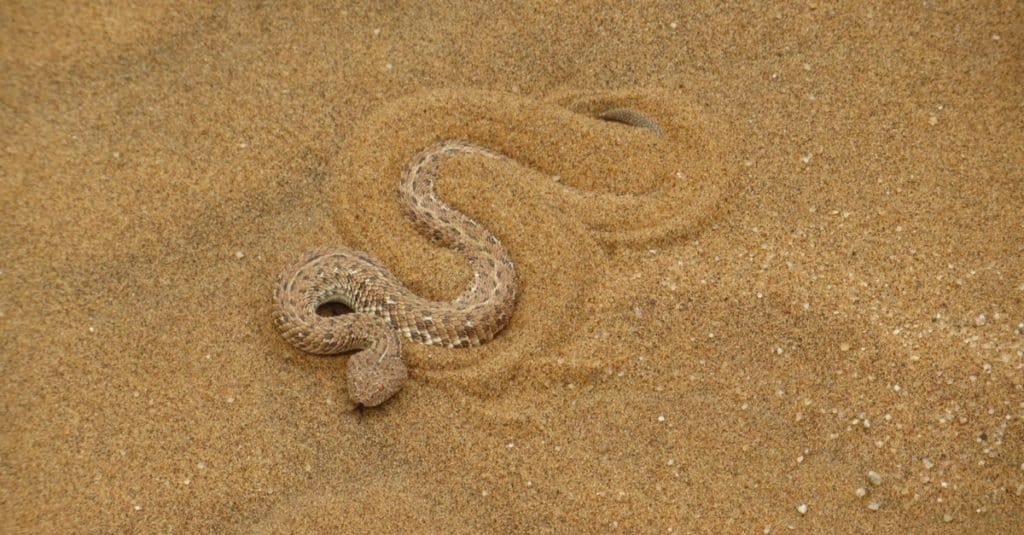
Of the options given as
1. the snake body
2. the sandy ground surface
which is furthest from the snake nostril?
the sandy ground surface

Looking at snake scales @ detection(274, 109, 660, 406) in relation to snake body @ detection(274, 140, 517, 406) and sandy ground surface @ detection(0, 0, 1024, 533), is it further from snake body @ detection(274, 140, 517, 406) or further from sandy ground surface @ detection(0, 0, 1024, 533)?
sandy ground surface @ detection(0, 0, 1024, 533)

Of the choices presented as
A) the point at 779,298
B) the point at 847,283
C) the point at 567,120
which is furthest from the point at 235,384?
the point at 847,283

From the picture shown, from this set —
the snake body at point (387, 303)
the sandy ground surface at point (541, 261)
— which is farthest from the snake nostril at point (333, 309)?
the sandy ground surface at point (541, 261)

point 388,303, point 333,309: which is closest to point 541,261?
point 388,303

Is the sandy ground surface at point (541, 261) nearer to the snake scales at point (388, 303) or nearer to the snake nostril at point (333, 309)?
the snake scales at point (388, 303)

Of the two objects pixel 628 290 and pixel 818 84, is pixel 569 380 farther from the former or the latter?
pixel 818 84

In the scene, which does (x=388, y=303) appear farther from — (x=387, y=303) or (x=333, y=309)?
(x=333, y=309)
